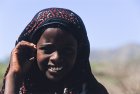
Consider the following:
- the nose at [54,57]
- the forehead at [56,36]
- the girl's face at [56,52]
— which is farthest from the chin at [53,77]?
the forehead at [56,36]

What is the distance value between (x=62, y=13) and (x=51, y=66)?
1.59 ft

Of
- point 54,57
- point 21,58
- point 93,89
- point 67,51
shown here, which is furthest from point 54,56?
point 93,89

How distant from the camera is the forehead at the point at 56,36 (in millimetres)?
4398

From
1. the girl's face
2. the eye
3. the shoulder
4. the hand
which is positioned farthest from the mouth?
the shoulder

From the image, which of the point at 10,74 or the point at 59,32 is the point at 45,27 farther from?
the point at 10,74

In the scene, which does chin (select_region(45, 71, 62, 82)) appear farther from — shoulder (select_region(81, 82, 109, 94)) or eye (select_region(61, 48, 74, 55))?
shoulder (select_region(81, 82, 109, 94))

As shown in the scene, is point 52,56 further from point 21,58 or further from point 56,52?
point 21,58

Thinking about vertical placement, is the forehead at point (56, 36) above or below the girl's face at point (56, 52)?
above

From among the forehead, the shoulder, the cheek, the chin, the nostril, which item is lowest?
the shoulder

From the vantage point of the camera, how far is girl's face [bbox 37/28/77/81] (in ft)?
14.5

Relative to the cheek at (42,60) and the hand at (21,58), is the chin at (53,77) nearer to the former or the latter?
the cheek at (42,60)

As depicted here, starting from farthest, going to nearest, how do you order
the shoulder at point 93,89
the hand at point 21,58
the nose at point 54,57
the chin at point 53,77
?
1. the shoulder at point 93,89
2. the hand at point 21,58
3. the chin at point 53,77
4. the nose at point 54,57

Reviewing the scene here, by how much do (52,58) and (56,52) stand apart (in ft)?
0.19

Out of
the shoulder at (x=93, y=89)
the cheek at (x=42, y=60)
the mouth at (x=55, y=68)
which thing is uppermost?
the cheek at (x=42, y=60)
